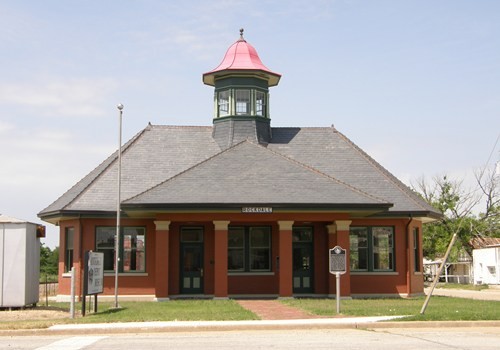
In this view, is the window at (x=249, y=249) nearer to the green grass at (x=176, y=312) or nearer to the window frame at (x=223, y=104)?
the green grass at (x=176, y=312)

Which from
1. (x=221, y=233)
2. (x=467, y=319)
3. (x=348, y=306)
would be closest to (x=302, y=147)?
(x=221, y=233)

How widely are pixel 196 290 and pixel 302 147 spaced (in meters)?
8.43

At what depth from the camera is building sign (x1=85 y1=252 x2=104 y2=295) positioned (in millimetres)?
21573

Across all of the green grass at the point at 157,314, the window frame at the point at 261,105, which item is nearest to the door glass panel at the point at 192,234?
the green grass at the point at 157,314

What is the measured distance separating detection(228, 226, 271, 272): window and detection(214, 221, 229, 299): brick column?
250 centimetres

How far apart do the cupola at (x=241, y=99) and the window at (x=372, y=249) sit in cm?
675

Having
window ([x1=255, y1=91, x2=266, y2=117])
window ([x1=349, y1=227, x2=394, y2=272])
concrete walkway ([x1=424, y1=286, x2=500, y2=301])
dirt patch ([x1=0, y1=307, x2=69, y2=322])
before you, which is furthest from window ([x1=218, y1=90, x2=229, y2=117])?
dirt patch ([x1=0, y1=307, x2=69, y2=322])

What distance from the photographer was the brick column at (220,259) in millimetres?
27562

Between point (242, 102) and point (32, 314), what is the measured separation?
16.1m

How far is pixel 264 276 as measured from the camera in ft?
98.4

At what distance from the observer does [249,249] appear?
1192 inches

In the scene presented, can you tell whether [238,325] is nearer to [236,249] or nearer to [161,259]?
[161,259]

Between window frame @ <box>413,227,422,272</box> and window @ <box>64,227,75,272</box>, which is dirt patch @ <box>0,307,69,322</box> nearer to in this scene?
window @ <box>64,227,75,272</box>

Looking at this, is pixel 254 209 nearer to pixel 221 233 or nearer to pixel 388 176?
pixel 221 233
